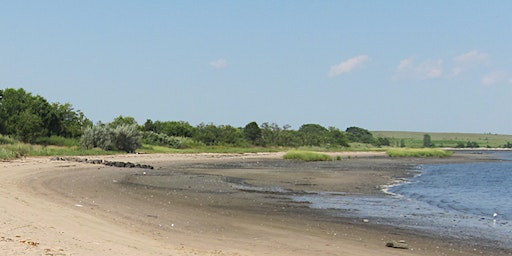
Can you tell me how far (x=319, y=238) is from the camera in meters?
14.6

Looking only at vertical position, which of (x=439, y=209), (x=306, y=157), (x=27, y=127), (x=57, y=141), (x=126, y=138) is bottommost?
(x=439, y=209)

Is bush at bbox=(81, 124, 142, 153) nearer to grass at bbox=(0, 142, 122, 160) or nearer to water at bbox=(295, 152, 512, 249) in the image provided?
grass at bbox=(0, 142, 122, 160)

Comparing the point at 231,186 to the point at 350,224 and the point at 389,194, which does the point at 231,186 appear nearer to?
the point at 389,194

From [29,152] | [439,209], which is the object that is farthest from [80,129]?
[439,209]

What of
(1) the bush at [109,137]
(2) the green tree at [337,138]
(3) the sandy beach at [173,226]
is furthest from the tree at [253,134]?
(3) the sandy beach at [173,226]

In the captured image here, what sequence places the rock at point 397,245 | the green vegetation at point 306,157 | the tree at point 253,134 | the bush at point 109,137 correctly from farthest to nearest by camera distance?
the tree at point 253,134 < the green vegetation at point 306,157 < the bush at point 109,137 < the rock at point 397,245

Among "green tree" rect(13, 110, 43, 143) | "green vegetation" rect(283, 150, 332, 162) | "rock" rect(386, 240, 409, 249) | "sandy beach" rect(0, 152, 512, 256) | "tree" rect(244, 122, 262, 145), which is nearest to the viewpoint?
"sandy beach" rect(0, 152, 512, 256)

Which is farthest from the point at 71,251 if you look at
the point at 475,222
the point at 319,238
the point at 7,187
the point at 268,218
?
the point at 475,222

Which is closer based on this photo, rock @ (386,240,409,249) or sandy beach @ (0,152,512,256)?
sandy beach @ (0,152,512,256)

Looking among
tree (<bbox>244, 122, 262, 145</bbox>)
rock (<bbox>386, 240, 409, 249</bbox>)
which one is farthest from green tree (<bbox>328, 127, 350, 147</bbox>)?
rock (<bbox>386, 240, 409, 249</bbox>)

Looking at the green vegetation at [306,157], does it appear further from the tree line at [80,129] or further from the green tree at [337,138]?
the green tree at [337,138]

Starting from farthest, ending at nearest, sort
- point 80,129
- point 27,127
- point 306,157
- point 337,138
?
point 337,138 < point 306,157 < point 80,129 < point 27,127

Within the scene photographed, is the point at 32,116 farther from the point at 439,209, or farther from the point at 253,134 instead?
the point at 253,134

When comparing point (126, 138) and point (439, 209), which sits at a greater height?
point (126, 138)
